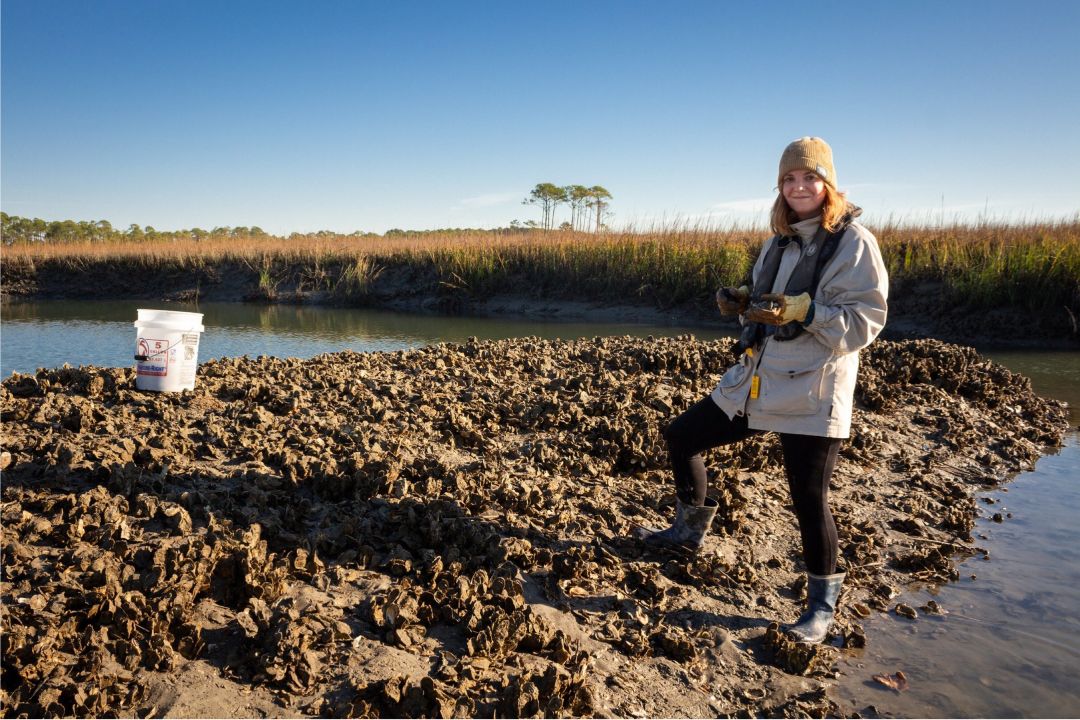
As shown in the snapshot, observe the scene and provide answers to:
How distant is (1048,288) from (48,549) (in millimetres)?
14695

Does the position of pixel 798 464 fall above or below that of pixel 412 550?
above

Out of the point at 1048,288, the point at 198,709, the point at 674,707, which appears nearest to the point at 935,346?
the point at 1048,288

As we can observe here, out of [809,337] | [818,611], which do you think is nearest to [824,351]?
[809,337]

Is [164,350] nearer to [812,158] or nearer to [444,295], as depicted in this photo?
[812,158]

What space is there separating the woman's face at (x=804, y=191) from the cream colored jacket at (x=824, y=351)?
0.05m

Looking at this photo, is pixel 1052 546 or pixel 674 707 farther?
pixel 1052 546

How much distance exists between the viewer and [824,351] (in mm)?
2488

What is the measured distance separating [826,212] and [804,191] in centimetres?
11

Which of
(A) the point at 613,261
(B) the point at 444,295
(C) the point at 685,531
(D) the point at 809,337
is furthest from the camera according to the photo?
(B) the point at 444,295

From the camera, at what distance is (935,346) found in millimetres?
8164

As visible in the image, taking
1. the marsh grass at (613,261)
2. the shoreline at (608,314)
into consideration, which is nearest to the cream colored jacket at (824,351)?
the marsh grass at (613,261)

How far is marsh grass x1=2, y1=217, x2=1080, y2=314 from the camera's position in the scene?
13000 mm

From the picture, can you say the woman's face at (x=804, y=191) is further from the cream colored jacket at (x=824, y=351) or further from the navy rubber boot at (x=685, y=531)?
the navy rubber boot at (x=685, y=531)

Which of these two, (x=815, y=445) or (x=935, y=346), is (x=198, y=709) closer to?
(x=815, y=445)
